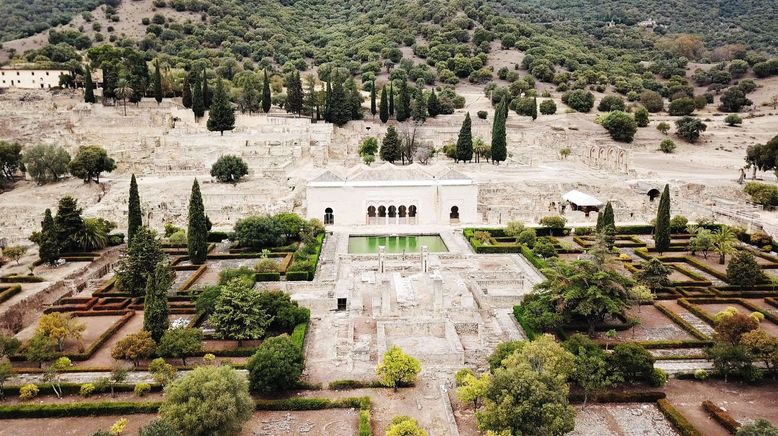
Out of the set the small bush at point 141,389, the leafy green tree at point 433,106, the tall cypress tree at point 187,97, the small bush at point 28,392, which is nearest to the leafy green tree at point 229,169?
the tall cypress tree at point 187,97

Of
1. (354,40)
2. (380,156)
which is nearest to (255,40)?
(354,40)

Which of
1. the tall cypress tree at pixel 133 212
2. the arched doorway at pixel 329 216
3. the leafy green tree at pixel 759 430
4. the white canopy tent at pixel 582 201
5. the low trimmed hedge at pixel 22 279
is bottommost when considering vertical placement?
the leafy green tree at pixel 759 430

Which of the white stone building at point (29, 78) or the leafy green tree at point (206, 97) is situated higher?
the white stone building at point (29, 78)

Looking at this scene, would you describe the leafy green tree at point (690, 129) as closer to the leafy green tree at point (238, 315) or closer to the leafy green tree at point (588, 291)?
the leafy green tree at point (588, 291)

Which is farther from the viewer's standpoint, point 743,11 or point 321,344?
point 743,11

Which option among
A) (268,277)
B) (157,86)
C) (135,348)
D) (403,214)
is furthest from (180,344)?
(157,86)

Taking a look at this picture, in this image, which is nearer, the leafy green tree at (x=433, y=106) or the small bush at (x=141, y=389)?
the small bush at (x=141, y=389)

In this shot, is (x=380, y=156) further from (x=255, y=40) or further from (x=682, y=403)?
(x=255, y=40)
